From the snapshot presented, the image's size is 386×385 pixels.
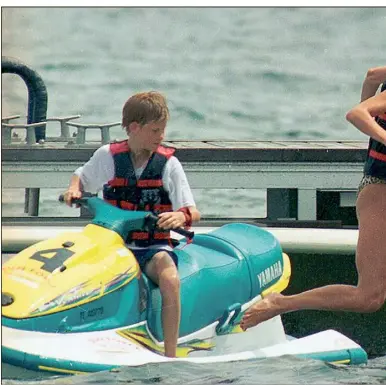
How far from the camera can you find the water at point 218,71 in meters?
3.40

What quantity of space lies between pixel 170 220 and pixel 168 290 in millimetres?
224

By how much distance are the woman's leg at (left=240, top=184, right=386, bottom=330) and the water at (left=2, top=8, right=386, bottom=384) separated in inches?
7.4

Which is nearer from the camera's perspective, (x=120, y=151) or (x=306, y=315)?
(x=120, y=151)

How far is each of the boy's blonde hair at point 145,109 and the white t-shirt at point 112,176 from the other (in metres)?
0.12

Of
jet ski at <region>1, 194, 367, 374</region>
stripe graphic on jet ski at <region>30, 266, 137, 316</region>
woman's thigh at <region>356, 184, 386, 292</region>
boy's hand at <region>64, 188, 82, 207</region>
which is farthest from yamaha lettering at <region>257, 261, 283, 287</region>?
boy's hand at <region>64, 188, 82, 207</region>

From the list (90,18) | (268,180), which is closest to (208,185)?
(268,180)

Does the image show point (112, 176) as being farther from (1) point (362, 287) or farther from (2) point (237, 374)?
(1) point (362, 287)

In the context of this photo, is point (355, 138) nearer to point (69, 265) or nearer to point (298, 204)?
point (298, 204)

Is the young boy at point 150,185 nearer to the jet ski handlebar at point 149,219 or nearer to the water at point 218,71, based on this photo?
the jet ski handlebar at point 149,219

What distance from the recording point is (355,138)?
368 centimetres

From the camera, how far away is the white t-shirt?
128 inches

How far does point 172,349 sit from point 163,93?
2.82 ft

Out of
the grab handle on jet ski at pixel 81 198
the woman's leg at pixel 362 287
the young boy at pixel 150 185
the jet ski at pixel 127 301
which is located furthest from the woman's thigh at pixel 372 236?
the grab handle on jet ski at pixel 81 198

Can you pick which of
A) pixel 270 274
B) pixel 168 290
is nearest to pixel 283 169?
pixel 270 274
